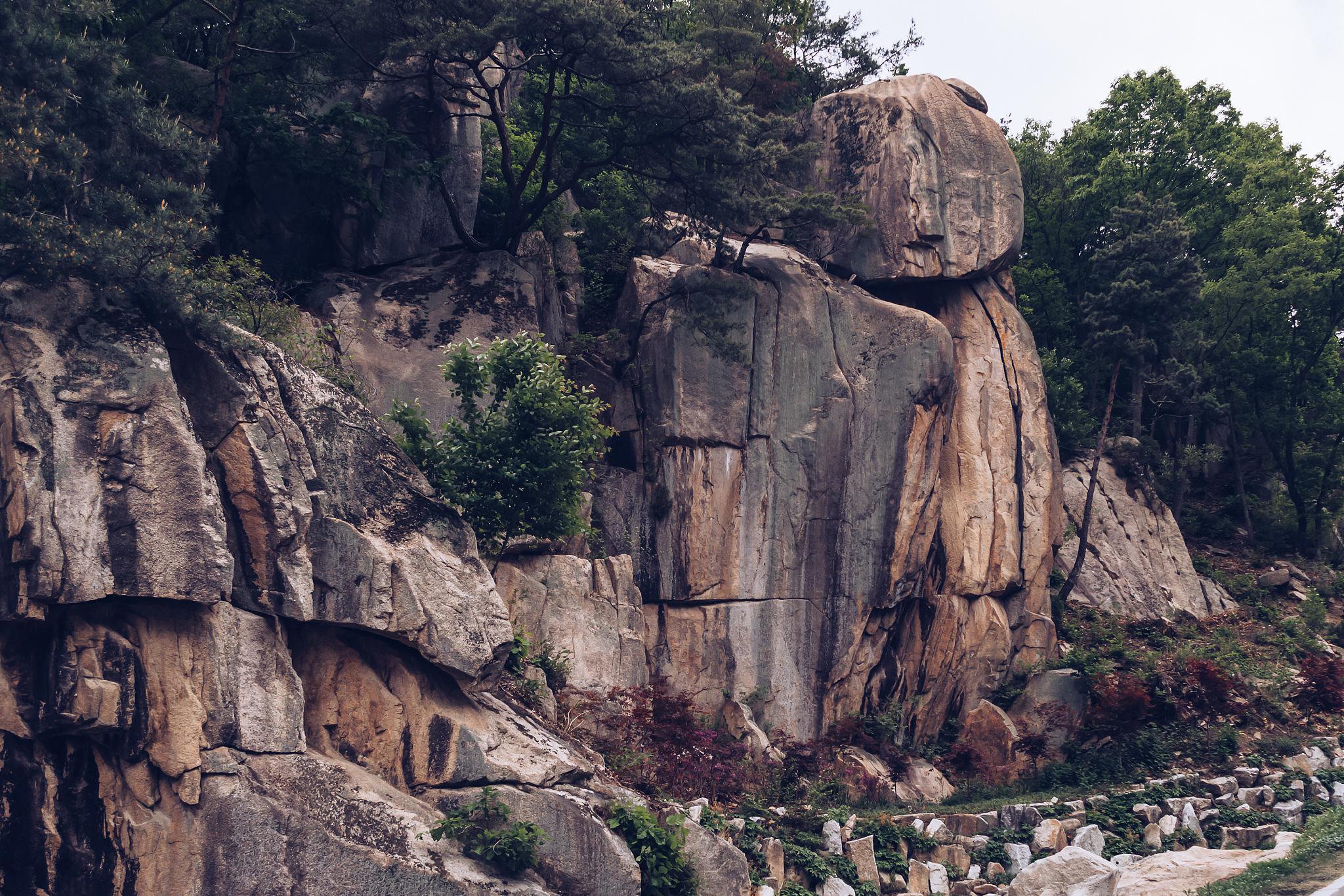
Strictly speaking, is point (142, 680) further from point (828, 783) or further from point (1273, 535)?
point (1273, 535)

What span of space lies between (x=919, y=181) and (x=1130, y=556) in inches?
447

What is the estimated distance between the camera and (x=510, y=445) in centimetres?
1666

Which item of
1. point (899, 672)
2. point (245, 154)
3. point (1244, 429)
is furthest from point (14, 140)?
point (1244, 429)

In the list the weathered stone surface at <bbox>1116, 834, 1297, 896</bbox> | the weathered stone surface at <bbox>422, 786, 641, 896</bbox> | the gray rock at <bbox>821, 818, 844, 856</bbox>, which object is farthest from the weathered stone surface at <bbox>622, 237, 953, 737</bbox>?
the weathered stone surface at <bbox>1116, 834, 1297, 896</bbox>

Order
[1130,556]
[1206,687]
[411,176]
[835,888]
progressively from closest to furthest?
[835,888] < [1206,687] < [411,176] < [1130,556]

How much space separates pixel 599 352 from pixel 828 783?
10.1 m

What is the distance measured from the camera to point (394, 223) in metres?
22.4

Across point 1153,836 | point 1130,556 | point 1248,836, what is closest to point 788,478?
point 1153,836

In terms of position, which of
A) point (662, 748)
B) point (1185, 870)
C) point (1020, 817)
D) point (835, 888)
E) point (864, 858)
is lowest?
point (835, 888)

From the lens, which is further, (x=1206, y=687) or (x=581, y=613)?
(x=1206, y=687)

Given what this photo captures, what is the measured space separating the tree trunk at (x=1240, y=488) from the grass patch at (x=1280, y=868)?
18.3 metres

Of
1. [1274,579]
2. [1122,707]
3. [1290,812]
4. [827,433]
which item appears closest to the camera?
[1290,812]

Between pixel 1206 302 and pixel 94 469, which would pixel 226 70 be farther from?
pixel 1206 302

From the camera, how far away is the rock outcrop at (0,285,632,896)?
1152 centimetres
